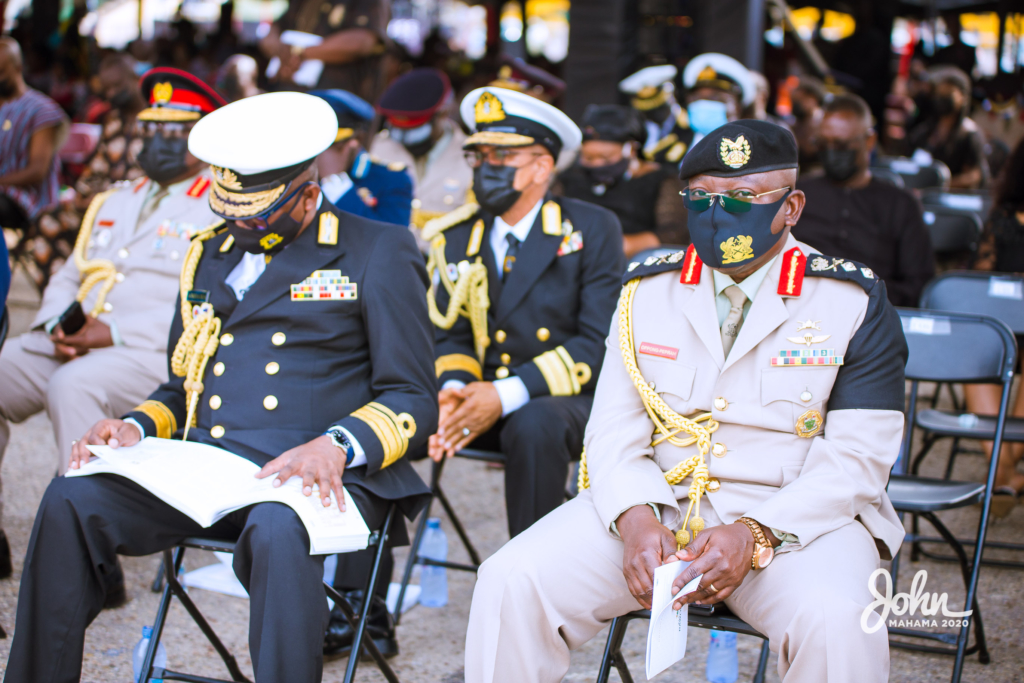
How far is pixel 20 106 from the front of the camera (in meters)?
6.81

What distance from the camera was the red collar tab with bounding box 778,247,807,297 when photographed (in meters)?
2.45

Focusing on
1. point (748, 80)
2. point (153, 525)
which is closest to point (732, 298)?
point (153, 525)

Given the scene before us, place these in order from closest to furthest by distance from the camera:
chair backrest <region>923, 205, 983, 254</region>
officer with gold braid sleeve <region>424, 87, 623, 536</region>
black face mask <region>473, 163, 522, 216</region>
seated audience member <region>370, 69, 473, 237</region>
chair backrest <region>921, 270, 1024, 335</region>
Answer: officer with gold braid sleeve <region>424, 87, 623, 536</region> → black face mask <region>473, 163, 522, 216</region> → chair backrest <region>921, 270, 1024, 335</region> → chair backrest <region>923, 205, 983, 254</region> → seated audience member <region>370, 69, 473, 237</region>

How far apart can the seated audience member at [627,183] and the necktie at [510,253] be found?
1.82m

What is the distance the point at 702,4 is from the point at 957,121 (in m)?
2.69

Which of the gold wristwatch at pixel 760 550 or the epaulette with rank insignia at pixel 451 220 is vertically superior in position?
the epaulette with rank insignia at pixel 451 220

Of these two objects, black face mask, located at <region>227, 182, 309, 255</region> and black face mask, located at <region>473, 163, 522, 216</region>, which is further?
black face mask, located at <region>473, 163, 522, 216</region>

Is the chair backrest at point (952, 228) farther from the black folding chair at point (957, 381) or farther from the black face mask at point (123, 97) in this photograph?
the black face mask at point (123, 97)

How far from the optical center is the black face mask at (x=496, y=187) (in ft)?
11.7

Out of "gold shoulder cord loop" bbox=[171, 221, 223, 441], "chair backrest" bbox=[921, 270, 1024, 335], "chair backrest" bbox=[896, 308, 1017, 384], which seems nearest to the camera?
"gold shoulder cord loop" bbox=[171, 221, 223, 441]

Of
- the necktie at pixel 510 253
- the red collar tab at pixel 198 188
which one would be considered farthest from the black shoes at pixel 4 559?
the necktie at pixel 510 253

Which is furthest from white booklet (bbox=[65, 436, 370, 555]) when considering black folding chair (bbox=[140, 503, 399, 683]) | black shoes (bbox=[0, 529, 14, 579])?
black shoes (bbox=[0, 529, 14, 579])

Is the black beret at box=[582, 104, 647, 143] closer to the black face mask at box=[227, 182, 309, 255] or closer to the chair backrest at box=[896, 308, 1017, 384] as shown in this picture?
the chair backrest at box=[896, 308, 1017, 384]

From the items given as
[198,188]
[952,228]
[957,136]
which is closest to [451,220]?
[198,188]
